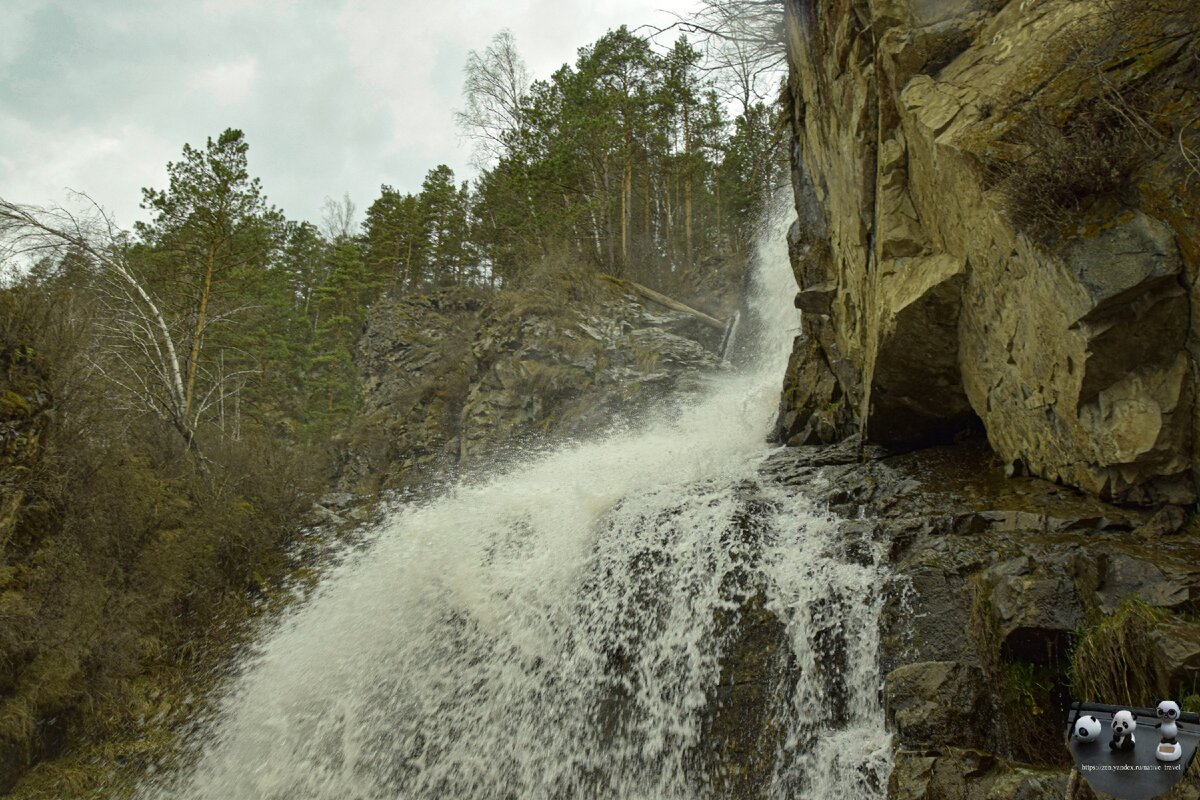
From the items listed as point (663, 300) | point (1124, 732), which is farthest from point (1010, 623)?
point (663, 300)

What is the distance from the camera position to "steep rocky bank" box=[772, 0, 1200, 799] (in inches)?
175

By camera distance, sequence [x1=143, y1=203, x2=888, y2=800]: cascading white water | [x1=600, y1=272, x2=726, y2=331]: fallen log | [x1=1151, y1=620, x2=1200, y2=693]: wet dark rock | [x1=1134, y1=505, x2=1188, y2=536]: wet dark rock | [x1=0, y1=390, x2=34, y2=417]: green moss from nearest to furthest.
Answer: [x1=1151, y1=620, x2=1200, y2=693]: wet dark rock → [x1=1134, y1=505, x2=1188, y2=536]: wet dark rock → [x1=143, y1=203, x2=888, y2=800]: cascading white water → [x1=0, y1=390, x2=34, y2=417]: green moss → [x1=600, y1=272, x2=726, y2=331]: fallen log

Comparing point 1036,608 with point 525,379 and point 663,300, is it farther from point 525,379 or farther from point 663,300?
point 663,300

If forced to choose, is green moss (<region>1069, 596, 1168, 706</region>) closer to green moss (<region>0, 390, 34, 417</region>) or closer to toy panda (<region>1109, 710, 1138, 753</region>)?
toy panda (<region>1109, 710, 1138, 753</region>)

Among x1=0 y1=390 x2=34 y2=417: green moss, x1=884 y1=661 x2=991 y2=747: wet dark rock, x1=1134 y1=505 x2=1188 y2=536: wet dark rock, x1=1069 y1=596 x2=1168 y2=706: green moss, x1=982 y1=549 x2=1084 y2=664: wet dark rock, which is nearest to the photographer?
x1=1069 y1=596 x2=1168 y2=706: green moss

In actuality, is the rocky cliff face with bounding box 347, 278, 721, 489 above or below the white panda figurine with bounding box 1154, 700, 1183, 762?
above

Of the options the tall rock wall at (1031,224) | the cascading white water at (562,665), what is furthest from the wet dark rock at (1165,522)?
the cascading white water at (562,665)

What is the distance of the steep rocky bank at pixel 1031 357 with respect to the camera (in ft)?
14.6

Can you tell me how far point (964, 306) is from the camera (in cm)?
680

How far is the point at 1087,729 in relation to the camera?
90.4 inches

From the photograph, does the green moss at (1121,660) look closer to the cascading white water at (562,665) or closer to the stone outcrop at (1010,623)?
the stone outcrop at (1010,623)

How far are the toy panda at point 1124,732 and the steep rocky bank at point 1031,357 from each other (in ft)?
5.56

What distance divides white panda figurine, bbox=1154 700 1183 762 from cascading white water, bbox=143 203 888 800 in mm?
2843

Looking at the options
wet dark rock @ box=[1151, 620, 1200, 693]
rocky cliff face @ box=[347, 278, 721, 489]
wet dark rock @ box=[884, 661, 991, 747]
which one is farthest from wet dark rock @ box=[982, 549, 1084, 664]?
rocky cliff face @ box=[347, 278, 721, 489]
